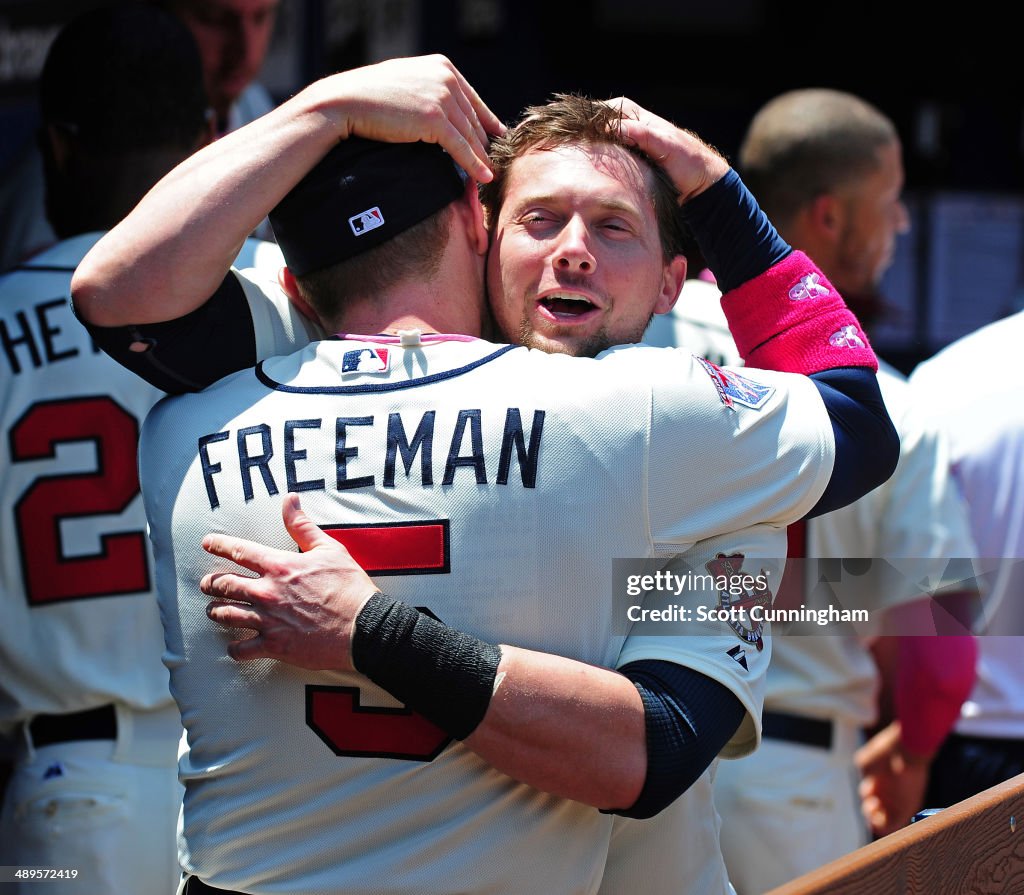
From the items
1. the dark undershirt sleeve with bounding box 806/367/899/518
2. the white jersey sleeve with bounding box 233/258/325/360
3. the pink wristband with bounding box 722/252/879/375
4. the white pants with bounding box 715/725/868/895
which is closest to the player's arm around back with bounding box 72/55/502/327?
the white jersey sleeve with bounding box 233/258/325/360

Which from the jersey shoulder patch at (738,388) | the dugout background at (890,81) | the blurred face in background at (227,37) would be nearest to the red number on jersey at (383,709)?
Answer: the jersey shoulder patch at (738,388)

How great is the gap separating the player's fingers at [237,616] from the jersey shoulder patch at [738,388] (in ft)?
2.07

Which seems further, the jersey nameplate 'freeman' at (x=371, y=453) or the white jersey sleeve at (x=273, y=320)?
the white jersey sleeve at (x=273, y=320)

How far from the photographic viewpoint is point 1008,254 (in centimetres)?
550

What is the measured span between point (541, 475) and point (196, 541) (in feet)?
1.48

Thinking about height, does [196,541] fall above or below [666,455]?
below

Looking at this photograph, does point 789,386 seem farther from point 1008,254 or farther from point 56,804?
point 1008,254

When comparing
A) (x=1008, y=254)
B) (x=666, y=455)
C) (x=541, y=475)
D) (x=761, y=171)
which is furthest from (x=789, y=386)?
(x=1008, y=254)

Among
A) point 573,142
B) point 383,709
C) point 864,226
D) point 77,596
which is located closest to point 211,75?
point 77,596

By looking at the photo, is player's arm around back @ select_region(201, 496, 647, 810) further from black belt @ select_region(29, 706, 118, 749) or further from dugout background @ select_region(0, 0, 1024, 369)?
dugout background @ select_region(0, 0, 1024, 369)

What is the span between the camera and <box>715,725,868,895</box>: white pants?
2.82 m

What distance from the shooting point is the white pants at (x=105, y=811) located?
8.10 feet

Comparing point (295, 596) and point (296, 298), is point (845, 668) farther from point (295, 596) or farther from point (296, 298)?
point (295, 596)

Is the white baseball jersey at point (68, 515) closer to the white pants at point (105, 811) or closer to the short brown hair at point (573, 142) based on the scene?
the white pants at point (105, 811)
